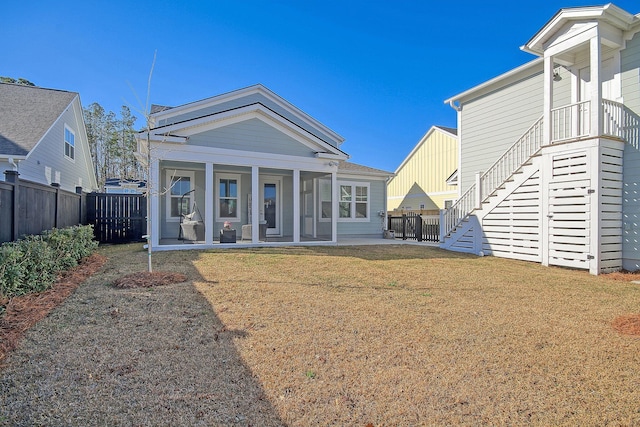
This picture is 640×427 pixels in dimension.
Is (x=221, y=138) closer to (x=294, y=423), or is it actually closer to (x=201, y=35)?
(x=201, y=35)

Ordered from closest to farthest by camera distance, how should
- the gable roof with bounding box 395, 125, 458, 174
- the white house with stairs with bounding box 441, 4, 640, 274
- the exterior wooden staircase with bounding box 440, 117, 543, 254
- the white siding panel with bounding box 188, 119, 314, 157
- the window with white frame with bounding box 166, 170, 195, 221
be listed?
1. the white house with stairs with bounding box 441, 4, 640, 274
2. the exterior wooden staircase with bounding box 440, 117, 543, 254
3. the white siding panel with bounding box 188, 119, 314, 157
4. the window with white frame with bounding box 166, 170, 195, 221
5. the gable roof with bounding box 395, 125, 458, 174

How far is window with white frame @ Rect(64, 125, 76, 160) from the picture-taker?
15531 mm

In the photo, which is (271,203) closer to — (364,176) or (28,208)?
(364,176)

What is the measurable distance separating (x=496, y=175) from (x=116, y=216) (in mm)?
12885

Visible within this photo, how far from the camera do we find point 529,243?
884cm

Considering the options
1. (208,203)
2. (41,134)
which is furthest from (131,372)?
(41,134)

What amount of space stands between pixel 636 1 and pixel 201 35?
13.8 m

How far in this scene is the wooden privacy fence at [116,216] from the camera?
12.0 meters

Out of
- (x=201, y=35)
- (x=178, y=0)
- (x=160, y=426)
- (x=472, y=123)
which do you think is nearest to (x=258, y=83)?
(x=201, y=35)

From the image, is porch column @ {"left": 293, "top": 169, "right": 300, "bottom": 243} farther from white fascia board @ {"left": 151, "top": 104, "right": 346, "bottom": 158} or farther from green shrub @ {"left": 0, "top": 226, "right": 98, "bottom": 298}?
green shrub @ {"left": 0, "top": 226, "right": 98, "bottom": 298}

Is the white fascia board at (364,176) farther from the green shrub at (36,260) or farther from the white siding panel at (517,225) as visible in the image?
the green shrub at (36,260)

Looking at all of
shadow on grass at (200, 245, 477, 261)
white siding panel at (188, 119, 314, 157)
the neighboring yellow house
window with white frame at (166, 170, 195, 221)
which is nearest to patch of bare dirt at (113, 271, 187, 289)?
shadow on grass at (200, 245, 477, 261)

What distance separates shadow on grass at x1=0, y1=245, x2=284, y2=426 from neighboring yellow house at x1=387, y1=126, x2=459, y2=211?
19.0 m

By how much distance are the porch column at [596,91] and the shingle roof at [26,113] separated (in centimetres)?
1634
